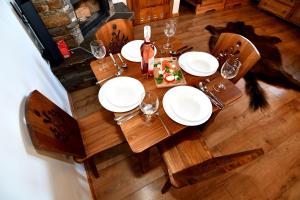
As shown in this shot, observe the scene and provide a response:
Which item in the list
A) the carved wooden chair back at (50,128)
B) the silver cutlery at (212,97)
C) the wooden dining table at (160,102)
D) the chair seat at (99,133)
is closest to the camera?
the carved wooden chair back at (50,128)

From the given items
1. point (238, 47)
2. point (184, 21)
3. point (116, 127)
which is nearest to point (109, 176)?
point (116, 127)

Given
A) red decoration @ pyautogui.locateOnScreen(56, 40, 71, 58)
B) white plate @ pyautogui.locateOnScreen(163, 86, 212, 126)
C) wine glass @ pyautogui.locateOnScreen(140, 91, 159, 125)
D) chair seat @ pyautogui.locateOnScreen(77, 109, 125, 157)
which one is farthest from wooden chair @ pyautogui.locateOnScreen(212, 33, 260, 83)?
red decoration @ pyautogui.locateOnScreen(56, 40, 71, 58)

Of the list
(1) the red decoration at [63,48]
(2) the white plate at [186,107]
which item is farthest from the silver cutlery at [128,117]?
(1) the red decoration at [63,48]

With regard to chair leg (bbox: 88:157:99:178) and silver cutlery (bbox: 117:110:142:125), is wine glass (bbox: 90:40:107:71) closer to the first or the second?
silver cutlery (bbox: 117:110:142:125)

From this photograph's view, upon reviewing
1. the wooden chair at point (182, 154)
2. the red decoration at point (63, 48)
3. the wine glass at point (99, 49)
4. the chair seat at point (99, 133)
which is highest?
the wine glass at point (99, 49)

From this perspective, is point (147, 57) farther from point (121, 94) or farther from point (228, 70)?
point (228, 70)

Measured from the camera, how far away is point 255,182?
4.60ft

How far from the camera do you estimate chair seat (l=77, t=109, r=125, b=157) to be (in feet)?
3.65

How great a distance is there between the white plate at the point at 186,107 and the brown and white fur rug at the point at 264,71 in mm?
1245

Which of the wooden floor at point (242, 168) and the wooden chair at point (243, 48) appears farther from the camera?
the wooden floor at point (242, 168)

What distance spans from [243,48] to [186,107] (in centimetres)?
75

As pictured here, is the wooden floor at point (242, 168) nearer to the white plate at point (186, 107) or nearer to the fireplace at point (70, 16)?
the fireplace at point (70, 16)

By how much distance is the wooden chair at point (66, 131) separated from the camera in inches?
28.4

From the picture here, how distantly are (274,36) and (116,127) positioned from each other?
311cm
